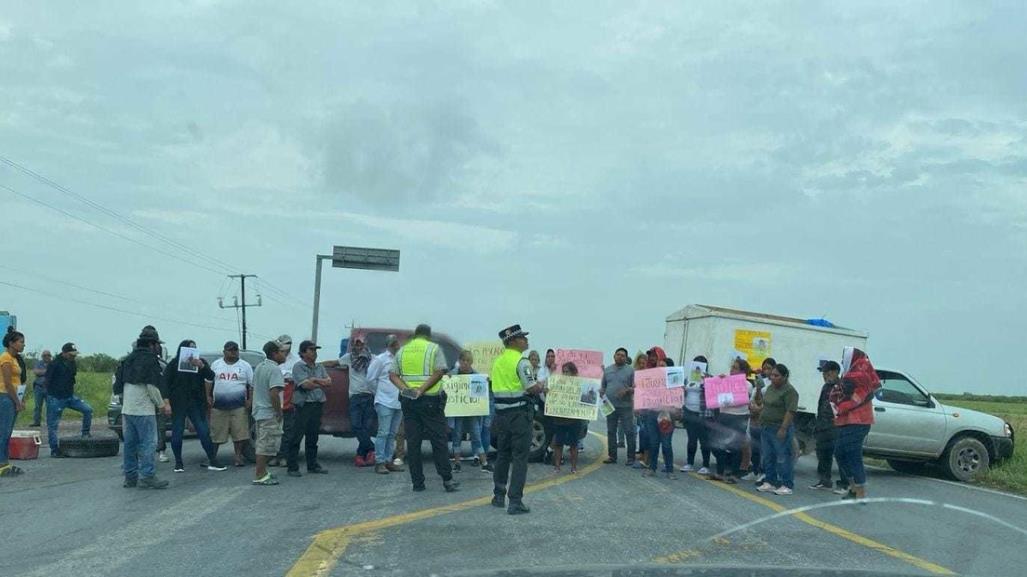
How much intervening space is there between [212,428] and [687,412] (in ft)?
22.1

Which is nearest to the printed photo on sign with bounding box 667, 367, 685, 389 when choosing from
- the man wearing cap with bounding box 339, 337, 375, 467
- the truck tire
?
the man wearing cap with bounding box 339, 337, 375, 467

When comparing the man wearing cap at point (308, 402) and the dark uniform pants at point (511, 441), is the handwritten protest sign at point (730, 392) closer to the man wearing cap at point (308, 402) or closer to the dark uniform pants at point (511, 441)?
the dark uniform pants at point (511, 441)

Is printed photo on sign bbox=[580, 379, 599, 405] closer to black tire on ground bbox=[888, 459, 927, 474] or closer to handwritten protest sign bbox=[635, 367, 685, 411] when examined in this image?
handwritten protest sign bbox=[635, 367, 685, 411]

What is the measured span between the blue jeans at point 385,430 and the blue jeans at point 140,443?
289 cm

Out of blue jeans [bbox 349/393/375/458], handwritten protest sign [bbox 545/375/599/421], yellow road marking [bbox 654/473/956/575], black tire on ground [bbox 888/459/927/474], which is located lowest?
yellow road marking [bbox 654/473/956/575]

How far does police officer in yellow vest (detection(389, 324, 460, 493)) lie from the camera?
1212cm

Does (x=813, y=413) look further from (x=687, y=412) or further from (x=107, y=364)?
(x=107, y=364)

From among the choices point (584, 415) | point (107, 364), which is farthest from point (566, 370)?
point (107, 364)

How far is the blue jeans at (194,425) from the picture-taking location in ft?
46.5

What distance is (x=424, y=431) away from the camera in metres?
12.2

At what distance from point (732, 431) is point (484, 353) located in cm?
383

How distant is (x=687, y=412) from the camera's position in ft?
50.5

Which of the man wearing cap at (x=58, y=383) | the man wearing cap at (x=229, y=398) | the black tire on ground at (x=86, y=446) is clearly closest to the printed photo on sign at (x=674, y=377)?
the man wearing cap at (x=229, y=398)

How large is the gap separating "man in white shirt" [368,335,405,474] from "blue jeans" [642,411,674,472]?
3551 millimetres
